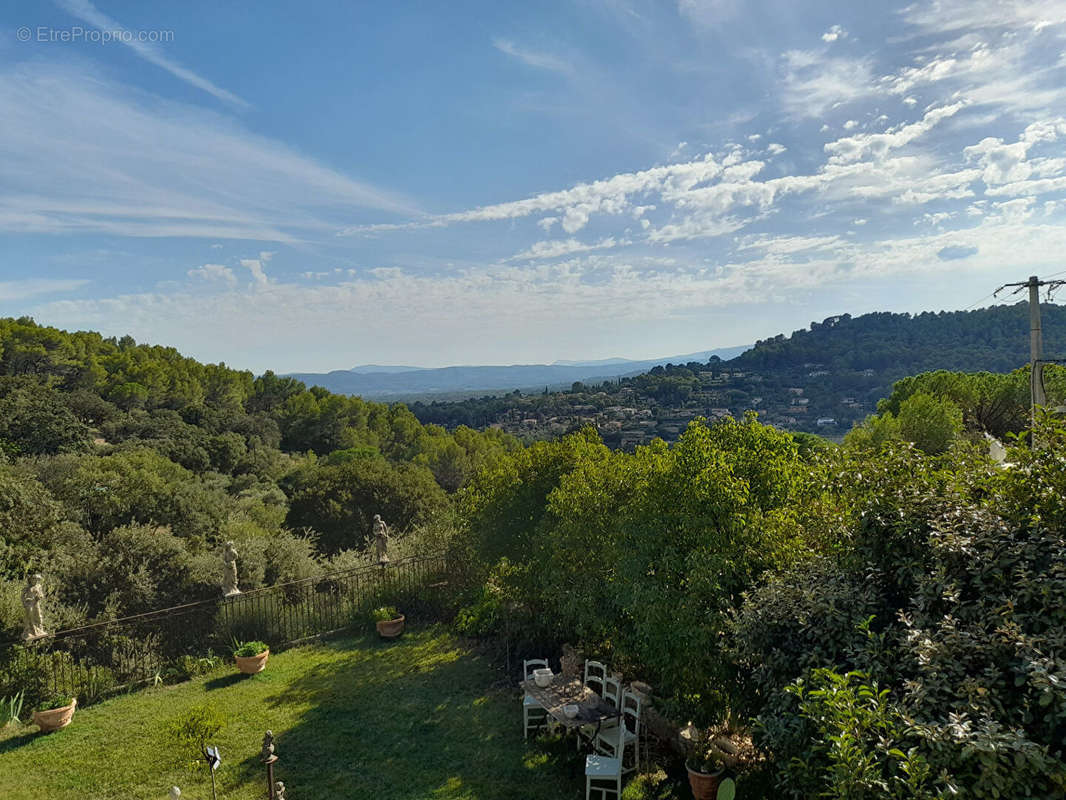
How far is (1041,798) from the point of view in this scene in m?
2.43

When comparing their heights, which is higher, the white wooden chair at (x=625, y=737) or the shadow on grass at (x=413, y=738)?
the white wooden chair at (x=625, y=737)

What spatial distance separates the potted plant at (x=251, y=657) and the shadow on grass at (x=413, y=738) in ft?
2.79

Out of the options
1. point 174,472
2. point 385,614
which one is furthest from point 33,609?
point 174,472

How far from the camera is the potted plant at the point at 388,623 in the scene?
1131 centimetres

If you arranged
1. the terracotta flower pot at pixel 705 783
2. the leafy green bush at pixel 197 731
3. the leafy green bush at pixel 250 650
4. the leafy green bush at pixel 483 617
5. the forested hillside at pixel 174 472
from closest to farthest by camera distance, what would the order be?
the terracotta flower pot at pixel 705 783
the leafy green bush at pixel 197 731
the leafy green bush at pixel 250 650
the leafy green bush at pixel 483 617
the forested hillside at pixel 174 472

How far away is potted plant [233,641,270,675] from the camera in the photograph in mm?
9718

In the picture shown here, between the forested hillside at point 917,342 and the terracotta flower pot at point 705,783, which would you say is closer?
the terracotta flower pot at point 705,783

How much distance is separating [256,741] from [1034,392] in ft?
56.9

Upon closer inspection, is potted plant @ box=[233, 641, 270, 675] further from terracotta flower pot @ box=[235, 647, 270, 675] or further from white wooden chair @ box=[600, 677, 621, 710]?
white wooden chair @ box=[600, 677, 621, 710]

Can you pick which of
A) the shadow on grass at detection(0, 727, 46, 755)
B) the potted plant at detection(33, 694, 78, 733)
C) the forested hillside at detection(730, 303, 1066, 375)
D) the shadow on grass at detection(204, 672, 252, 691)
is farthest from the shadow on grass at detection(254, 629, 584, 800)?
the forested hillside at detection(730, 303, 1066, 375)

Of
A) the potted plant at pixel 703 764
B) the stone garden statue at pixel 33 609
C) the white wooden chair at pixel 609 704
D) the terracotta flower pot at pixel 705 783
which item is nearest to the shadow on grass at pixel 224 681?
the stone garden statue at pixel 33 609

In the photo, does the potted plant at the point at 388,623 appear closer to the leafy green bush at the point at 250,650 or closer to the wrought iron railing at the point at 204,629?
the wrought iron railing at the point at 204,629

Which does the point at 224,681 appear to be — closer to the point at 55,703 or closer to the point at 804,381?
the point at 55,703

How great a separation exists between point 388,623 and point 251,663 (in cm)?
A: 251
